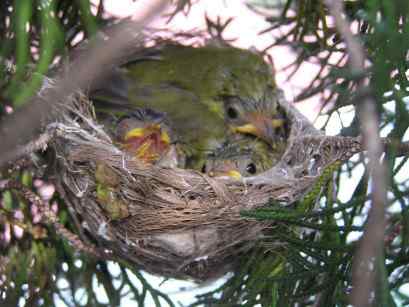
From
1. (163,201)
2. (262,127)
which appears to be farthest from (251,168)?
(163,201)

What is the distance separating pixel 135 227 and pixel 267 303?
417 mm

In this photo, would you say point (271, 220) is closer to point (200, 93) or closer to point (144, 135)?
point (144, 135)

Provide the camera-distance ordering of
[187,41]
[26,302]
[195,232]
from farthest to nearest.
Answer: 1. [187,41]
2. [195,232]
3. [26,302]

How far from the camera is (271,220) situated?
1541 millimetres

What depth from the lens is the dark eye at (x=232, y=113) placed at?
7.84 ft

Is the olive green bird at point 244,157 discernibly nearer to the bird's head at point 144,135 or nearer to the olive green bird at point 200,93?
the olive green bird at point 200,93

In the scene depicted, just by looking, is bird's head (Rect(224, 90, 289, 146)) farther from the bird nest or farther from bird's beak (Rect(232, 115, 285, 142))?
the bird nest

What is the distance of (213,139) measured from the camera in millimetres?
2297

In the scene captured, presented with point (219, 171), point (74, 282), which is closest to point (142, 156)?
point (219, 171)

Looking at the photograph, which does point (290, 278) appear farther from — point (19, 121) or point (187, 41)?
point (187, 41)

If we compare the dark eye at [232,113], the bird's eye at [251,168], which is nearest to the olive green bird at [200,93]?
the dark eye at [232,113]

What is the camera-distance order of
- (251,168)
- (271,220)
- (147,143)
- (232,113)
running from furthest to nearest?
1. (232,113)
2. (251,168)
3. (147,143)
4. (271,220)

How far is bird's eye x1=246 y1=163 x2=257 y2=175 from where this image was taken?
7.32 ft

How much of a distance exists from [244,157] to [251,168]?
1.9 inches
